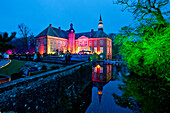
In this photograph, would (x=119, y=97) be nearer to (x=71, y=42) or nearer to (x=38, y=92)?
(x=38, y=92)

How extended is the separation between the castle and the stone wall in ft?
85.8

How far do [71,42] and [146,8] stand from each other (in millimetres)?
31502

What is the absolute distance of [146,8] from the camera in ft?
27.7

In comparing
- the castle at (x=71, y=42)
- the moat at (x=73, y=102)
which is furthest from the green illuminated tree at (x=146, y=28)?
the castle at (x=71, y=42)

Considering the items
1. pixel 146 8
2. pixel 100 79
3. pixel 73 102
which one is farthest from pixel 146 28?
pixel 73 102

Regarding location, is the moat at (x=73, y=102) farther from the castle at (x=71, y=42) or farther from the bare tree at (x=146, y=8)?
the castle at (x=71, y=42)

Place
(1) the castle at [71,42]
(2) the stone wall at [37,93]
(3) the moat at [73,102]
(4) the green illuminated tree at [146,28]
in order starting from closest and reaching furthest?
1. (2) the stone wall at [37,93]
2. (3) the moat at [73,102]
3. (4) the green illuminated tree at [146,28]
4. (1) the castle at [71,42]

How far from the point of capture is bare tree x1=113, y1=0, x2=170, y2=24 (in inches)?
304

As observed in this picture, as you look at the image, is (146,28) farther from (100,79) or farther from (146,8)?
(100,79)

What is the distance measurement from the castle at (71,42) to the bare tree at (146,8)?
22831 mm

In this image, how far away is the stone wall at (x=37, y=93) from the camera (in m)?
2.75

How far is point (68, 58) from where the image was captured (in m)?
12.7

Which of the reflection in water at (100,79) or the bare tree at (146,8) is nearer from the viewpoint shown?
the bare tree at (146,8)

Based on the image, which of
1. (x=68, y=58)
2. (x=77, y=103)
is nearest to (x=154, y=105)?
(x=77, y=103)
